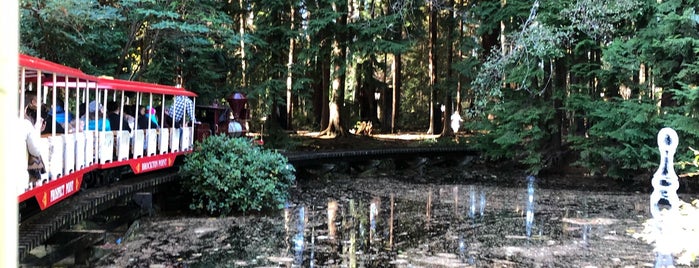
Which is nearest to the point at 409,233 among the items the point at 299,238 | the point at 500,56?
the point at 299,238

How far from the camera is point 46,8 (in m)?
11.2

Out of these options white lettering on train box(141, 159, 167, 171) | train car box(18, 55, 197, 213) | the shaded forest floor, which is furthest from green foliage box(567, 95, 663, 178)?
white lettering on train box(141, 159, 167, 171)

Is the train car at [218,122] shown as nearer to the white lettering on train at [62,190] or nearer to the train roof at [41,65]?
the white lettering on train at [62,190]

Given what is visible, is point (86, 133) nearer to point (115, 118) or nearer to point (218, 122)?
point (115, 118)

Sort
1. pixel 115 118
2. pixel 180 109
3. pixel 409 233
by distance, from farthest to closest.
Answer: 1. pixel 180 109
2. pixel 115 118
3. pixel 409 233

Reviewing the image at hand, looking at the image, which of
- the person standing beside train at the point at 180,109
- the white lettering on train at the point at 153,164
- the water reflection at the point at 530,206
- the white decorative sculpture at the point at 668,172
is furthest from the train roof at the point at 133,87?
the white decorative sculpture at the point at 668,172

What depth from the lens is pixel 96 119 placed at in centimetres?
954

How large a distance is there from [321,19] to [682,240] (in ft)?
54.2

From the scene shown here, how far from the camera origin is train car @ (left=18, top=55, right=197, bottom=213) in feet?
23.2

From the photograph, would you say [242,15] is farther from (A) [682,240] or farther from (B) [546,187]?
(A) [682,240]

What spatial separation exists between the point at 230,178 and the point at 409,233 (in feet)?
11.9

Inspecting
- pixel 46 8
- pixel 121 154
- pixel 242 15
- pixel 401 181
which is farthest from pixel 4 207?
pixel 242 15

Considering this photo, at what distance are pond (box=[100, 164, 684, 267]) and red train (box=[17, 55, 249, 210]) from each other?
3.96ft

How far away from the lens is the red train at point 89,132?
707cm
